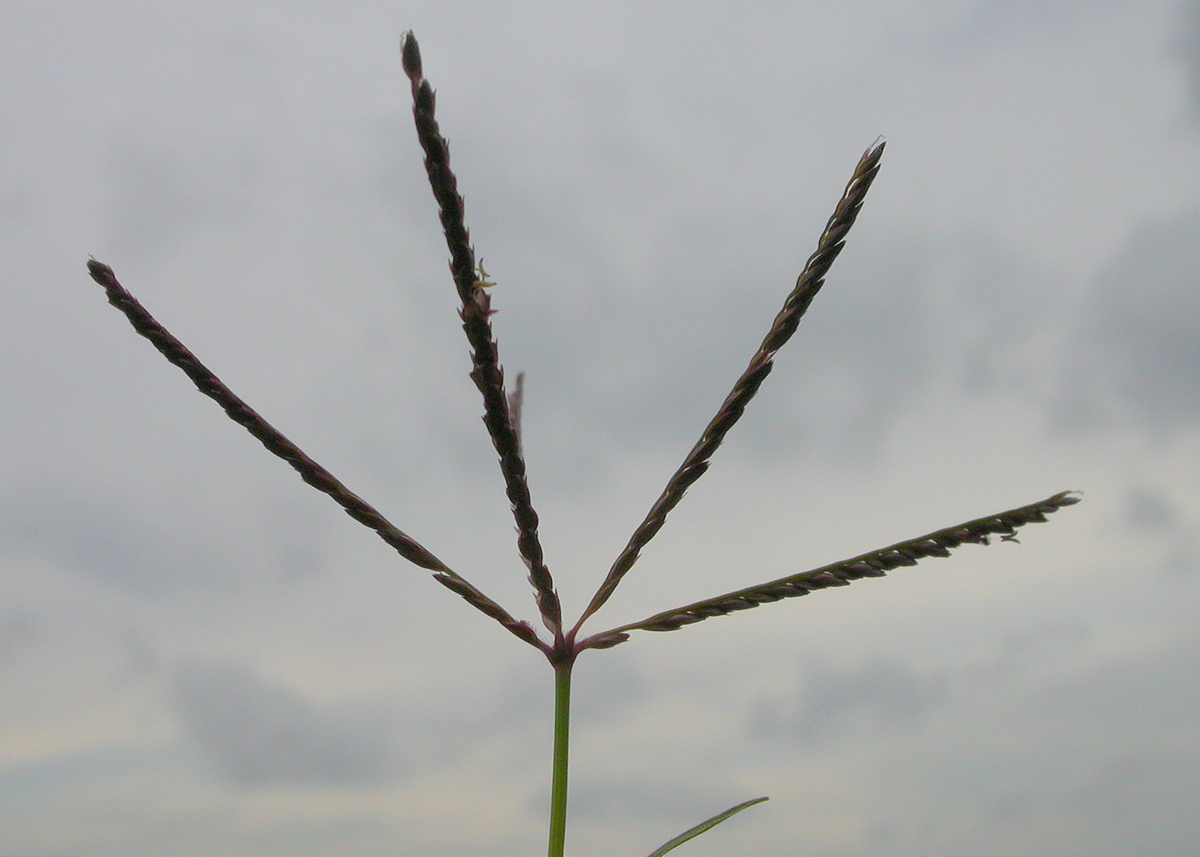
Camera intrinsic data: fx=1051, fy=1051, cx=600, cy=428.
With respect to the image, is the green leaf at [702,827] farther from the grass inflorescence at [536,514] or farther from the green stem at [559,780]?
the green stem at [559,780]

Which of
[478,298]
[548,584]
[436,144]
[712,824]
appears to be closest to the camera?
[436,144]

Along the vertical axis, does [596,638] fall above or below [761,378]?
below

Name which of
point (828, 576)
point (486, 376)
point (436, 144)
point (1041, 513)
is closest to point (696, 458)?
point (828, 576)

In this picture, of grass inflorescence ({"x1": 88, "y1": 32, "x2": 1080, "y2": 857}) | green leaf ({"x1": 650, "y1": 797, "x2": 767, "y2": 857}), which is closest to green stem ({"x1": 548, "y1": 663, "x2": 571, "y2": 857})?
grass inflorescence ({"x1": 88, "y1": 32, "x2": 1080, "y2": 857})

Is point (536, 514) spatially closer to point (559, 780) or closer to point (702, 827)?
point (559, 780)

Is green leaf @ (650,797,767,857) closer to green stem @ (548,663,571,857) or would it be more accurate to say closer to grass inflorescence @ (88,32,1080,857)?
grass inflorescence @ (88,32,1080,857)

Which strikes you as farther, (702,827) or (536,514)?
(702,827)

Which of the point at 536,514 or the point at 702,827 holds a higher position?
the point at 536,514

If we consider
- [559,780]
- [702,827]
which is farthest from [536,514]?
[702,827]

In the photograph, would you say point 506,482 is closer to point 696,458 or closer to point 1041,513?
point 696,458
